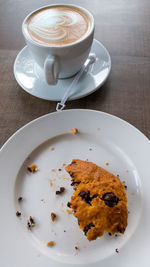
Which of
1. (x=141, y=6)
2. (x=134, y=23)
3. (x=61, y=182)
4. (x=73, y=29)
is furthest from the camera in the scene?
(x=141, y=6)

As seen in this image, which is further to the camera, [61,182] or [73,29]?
[73,29]

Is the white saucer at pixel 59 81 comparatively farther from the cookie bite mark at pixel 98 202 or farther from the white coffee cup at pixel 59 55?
the cookie bite mark at pixel 98 202

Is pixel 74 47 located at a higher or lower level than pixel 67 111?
higher

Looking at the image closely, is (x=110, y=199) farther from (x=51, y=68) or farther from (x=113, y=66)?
(x=113, y=66)

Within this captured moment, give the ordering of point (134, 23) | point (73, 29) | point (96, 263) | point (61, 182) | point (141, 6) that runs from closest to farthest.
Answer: point (96, 263)
point (61, 182)
point (73, 29)
point (134, 23)
point (141, 6)

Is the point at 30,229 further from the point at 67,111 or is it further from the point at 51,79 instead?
the point at 51,79

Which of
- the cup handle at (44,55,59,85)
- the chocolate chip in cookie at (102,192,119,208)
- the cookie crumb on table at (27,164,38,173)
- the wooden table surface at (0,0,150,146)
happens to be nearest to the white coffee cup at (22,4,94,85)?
the cup handle at (44,55,59,85)

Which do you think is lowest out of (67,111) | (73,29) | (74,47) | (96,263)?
(96,263)

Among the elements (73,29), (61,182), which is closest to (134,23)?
(73,29)

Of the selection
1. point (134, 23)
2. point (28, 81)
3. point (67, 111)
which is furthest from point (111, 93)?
point (134, 23)
